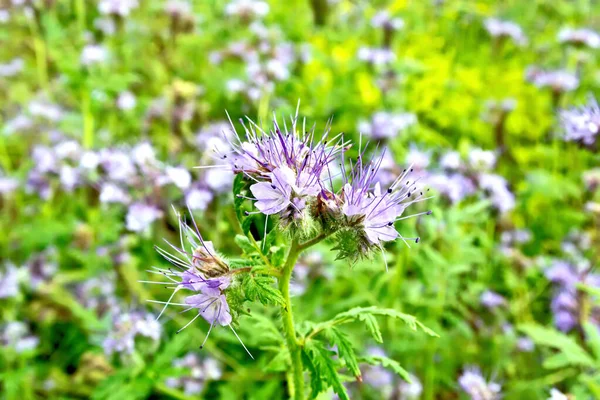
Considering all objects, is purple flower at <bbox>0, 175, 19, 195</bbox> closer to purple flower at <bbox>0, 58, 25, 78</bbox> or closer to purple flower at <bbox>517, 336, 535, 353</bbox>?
purple flower at <bbox>0, 58, 25, 78</bbox>

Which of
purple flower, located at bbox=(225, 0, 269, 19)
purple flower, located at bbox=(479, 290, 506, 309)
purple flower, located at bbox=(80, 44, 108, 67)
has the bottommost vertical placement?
purple flower, located at bbox=(479, 290, 506, 309)

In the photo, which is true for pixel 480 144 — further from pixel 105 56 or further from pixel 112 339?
pixel 112 339

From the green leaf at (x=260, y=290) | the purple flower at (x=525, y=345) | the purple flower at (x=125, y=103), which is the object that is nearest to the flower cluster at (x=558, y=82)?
the purple flower at (x=525, y=345)

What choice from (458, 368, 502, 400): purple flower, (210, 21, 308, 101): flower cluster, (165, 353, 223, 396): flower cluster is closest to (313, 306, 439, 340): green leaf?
(458, 368, 502, 400): purple flower

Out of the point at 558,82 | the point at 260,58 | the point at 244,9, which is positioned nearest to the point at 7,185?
the point at 260,58

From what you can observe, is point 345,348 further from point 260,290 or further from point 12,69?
point 12,69

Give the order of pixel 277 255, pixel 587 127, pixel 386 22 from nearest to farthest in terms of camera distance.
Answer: pixel 277 255, pixel 587 127, pixel 386 22

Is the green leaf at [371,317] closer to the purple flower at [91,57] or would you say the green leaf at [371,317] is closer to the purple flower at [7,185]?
the purple flower at [91,57]
